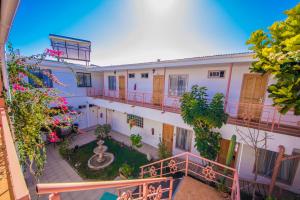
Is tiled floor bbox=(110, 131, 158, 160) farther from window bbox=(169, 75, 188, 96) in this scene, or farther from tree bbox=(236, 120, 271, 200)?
tree bbox=(236, 120, 271, 200)

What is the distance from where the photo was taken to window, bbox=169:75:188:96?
30.2 ft

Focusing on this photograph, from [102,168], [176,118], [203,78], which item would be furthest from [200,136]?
[102,168]

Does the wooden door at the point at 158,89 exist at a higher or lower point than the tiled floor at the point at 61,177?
higher

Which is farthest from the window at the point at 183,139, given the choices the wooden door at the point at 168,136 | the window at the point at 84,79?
the window at the point at 84,79

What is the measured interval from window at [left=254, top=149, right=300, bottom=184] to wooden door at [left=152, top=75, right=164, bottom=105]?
6984mm

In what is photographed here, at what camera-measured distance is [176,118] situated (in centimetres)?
766

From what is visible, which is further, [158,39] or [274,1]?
[158,39]

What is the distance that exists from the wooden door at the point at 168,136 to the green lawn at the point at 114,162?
1989 mm

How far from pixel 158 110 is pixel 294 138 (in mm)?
6162

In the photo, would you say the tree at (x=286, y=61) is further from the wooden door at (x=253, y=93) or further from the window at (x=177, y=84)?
the window at (x=177, y=84)

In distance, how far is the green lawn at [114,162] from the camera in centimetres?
826

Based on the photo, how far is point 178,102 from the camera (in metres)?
9.41

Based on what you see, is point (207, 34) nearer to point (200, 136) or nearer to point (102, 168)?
point (200, 136)

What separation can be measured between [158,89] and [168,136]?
3.86 meters
